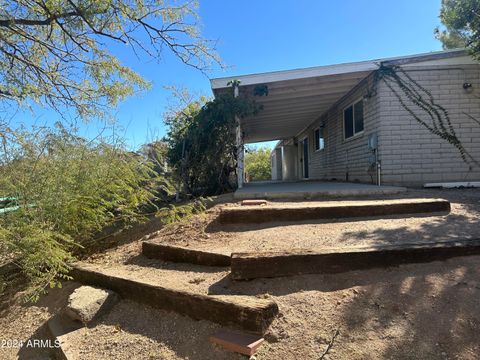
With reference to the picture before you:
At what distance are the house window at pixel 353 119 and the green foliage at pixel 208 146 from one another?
3.31 m

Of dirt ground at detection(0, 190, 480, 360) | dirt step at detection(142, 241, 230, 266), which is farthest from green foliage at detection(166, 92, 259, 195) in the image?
dirt ground at detection(0, 190, 480, 360)

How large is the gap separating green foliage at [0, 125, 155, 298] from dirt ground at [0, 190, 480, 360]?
1.67 ft

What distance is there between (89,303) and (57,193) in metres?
1.48

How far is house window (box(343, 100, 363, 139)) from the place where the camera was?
9.05 m

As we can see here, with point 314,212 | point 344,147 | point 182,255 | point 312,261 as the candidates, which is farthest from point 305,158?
point 312,261

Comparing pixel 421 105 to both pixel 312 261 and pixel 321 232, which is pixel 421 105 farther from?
pixel 312 261

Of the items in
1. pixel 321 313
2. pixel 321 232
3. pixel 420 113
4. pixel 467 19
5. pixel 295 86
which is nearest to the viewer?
pixel 321 313

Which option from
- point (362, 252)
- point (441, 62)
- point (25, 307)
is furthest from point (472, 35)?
point (25, 307)

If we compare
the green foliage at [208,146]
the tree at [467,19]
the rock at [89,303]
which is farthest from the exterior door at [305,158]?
the rock at [89,303]

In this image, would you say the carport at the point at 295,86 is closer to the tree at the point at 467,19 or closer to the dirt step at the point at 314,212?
the tree at the point at 467,19

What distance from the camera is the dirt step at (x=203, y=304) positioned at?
2066 millimetres

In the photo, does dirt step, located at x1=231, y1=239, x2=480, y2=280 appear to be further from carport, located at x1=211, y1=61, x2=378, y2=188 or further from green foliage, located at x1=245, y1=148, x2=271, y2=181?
green foliage, located at x1=245, y1=148, x2=271, y2=181

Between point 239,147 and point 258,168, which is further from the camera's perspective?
point 258,168

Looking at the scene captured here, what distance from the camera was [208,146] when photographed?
756cm
